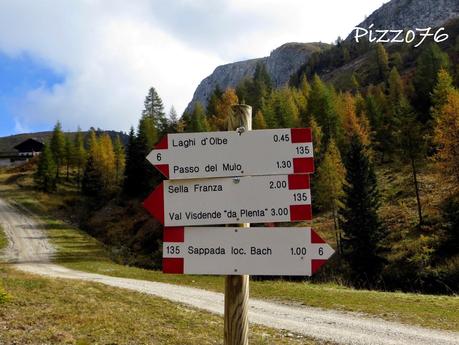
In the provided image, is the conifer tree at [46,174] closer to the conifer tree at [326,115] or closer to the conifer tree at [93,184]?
the conifer tree at [93,184]

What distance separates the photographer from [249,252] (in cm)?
401

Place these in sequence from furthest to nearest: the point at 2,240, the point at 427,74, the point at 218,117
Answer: the point at 218,117 < the point at 427,74 < the point at 2,240

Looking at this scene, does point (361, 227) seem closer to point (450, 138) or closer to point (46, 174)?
point (450, 138)

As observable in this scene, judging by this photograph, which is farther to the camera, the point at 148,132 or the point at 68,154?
the point at 68,154

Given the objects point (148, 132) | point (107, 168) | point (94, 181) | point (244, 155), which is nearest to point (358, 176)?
point (244, 155)

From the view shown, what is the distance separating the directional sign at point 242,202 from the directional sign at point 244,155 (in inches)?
3.6

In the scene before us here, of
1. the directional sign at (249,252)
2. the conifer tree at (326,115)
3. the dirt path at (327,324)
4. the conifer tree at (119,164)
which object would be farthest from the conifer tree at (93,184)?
the directional sign at (249,252)

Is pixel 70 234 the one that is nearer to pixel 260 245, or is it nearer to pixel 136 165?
pixel 136 165

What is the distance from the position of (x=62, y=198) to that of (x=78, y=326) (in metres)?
72.2

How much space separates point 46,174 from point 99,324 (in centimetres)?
7569

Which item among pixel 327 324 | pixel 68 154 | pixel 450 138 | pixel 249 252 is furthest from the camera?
pixel 68 154

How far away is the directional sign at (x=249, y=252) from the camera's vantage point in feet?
13.0

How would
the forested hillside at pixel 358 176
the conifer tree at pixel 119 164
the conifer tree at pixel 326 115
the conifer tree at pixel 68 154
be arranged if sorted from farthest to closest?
the conifer tree at pixel 68 154 → the conifer tree at pixel 119 164 → the conifer tree at pixel 326 115 → the forested hillside at pixel 358 176

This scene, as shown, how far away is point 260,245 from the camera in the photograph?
4.02 metres
